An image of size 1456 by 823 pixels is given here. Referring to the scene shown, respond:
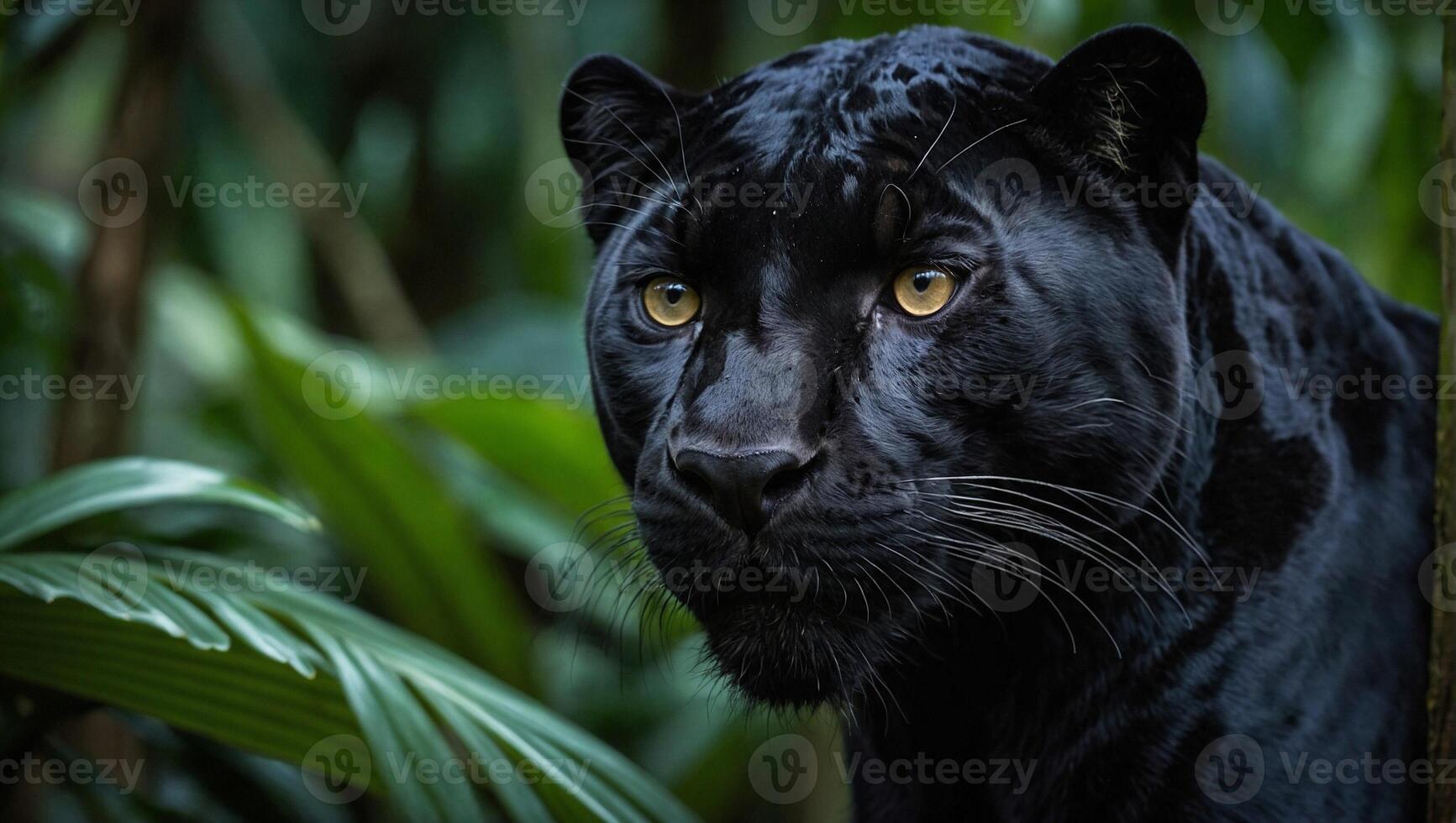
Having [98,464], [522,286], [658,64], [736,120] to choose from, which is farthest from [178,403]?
[736,120]

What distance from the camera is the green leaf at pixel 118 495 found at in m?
1.76

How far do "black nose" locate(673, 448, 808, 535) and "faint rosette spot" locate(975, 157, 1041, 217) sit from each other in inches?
18.7

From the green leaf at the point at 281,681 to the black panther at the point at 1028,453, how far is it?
362mm

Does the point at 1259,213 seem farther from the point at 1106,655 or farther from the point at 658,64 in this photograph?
the point at 658,64

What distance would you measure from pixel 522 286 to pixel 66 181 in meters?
3.59

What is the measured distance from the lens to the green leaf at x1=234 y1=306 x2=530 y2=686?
3.05 m
